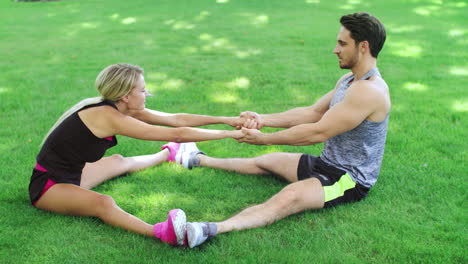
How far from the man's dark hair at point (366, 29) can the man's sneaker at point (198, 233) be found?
2.05 meters

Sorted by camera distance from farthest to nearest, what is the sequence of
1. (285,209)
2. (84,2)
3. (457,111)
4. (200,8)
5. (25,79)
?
(84,2)
(200,8)
(25,79)
(457,111)
(285,209)

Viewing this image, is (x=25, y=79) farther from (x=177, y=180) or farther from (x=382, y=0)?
(x=382, y=0)

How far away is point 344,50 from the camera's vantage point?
14.0 ft

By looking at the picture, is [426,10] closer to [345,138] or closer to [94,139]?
[345,138]

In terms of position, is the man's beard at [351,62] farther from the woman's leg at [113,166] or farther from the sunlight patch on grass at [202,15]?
the sunlight patch on grass at [202,15]

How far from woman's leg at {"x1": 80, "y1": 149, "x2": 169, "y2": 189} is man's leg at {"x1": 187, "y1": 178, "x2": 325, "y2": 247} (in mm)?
1557

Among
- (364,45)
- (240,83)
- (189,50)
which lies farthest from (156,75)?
(364,45)

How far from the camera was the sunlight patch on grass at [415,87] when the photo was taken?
7.66 m

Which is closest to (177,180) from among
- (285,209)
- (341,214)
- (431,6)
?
(285,209)

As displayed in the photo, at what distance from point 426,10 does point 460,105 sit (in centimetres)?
810

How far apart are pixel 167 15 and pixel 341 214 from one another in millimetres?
11776

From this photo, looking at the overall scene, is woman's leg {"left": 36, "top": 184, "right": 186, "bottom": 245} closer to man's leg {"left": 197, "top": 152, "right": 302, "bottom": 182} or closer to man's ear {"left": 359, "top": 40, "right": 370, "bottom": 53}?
man's leg {"left": 197, "top": 152, "right": 302, "bottom": 182}

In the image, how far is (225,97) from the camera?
7.46m

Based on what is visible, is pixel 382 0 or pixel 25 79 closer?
pixel 25 79
